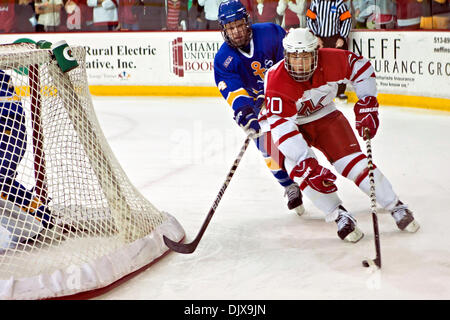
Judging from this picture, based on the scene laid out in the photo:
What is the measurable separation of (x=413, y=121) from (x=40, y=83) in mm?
3542

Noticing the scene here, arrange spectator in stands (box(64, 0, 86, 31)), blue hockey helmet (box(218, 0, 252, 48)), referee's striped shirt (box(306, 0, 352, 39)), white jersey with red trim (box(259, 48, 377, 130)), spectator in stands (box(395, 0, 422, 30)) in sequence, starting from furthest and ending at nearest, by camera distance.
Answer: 1. spectator in stands (box(64, 0, 86, 31))
2. referee's striped shirt (box(306, 0, 352, 39))
3. spectator in stands (box(395, 0, 422, 30))
4. blue hockey helmet (box(218, 0, 252, 48))
5. white jersey with red trim (box(259, 48, 377, 130))

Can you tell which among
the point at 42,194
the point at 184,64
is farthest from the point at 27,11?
the point at 42,194

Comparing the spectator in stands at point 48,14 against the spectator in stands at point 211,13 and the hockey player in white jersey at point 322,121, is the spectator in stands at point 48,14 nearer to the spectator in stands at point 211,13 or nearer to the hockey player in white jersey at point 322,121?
the spectator in stands at point 211,13

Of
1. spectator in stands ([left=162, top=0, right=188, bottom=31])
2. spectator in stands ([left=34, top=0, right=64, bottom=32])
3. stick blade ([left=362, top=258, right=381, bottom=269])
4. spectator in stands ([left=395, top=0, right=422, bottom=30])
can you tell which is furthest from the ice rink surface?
spectator in stands ([left=34, top=0, right=64, bottom=32])

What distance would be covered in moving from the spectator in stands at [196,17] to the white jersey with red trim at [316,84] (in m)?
4.58

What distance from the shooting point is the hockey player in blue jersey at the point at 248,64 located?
125 inches

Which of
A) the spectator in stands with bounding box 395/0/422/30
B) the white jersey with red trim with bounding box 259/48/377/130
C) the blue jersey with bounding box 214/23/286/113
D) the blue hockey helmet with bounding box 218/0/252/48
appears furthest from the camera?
the spectator in stands with bounding box 395/0/422/30

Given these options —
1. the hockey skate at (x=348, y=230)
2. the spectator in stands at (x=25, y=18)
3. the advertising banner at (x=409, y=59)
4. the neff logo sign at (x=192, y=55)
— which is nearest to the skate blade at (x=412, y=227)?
the hockey skate at (x=348, y=230)

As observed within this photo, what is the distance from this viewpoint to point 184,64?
295 inches

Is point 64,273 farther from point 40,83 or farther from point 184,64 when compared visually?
point 184,64

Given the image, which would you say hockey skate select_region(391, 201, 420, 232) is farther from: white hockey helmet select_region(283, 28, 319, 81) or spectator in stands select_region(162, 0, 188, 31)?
spectator in stands select_region(162, 0, 188, 31)

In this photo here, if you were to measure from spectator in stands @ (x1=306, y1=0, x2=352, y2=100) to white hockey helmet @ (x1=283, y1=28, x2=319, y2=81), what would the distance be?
141 inches

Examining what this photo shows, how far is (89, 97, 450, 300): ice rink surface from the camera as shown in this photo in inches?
93.7

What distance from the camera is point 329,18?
6.30m
